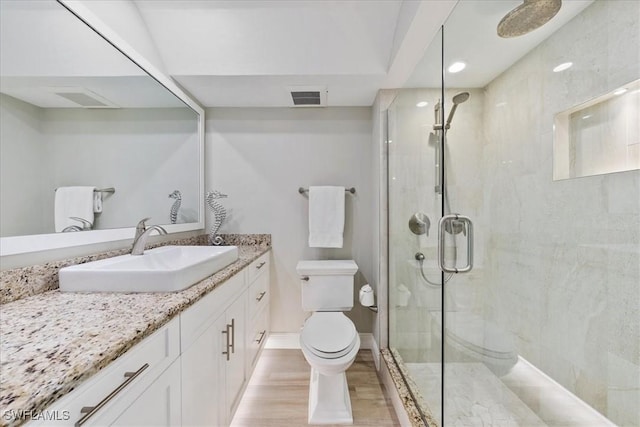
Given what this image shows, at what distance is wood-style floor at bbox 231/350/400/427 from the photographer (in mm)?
1512

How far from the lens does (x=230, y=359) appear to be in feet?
4.40

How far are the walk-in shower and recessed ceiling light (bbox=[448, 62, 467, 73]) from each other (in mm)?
29

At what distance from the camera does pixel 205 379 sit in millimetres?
1084

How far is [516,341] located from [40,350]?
201 cm

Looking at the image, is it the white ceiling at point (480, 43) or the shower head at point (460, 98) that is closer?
the white ceiling at point (480, 43)

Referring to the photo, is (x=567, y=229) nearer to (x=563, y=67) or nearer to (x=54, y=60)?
(x=563, y=67)

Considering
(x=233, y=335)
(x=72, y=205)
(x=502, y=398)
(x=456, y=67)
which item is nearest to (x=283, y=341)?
(x=233, y=335)

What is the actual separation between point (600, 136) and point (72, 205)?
230 cm

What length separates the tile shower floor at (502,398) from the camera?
50.1 inches

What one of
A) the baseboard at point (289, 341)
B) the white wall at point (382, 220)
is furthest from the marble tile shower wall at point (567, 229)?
the baseboard at point (289, 341)

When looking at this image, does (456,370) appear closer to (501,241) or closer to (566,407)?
(566,407)

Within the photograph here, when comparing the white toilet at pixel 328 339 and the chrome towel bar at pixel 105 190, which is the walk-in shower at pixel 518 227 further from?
the chrome towel bar at pixel 105 190

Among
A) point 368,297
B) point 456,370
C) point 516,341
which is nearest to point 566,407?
point 516,341

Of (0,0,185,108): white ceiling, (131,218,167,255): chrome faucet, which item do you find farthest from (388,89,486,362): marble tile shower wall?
(0,0,185,108): white ceiling
